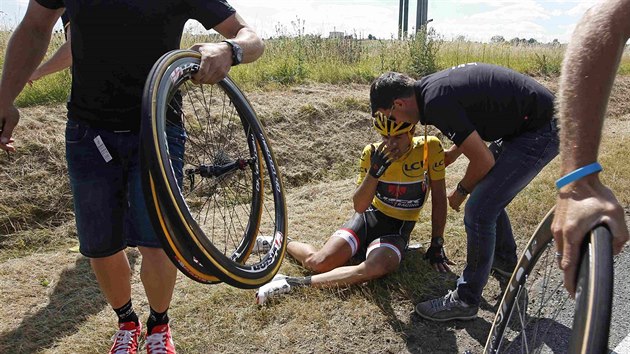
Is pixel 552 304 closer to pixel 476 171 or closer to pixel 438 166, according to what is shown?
pixel 476 171

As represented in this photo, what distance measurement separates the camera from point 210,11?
2.79 m

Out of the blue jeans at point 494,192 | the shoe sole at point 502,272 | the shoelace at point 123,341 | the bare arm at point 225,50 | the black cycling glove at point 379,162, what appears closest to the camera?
the bare arm at point 225,50

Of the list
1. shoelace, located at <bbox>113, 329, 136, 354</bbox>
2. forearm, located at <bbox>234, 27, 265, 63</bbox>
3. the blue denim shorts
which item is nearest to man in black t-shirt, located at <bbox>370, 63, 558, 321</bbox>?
forearm, located at <bbox>234, 27, 265, 63</bbox>

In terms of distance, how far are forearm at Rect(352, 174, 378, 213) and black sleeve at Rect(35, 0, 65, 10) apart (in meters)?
2.27

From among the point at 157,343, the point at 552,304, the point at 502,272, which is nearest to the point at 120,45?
Result: the point at 157,343

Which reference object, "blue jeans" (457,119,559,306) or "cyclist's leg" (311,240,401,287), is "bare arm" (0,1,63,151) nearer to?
"cyclist's leg" (311,240,401,287)

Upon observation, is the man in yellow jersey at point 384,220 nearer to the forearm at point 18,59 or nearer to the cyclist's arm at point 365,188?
the cyclist's arm at point 365,188

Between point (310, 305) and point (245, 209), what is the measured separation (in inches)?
78.2

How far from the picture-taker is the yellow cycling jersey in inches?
171

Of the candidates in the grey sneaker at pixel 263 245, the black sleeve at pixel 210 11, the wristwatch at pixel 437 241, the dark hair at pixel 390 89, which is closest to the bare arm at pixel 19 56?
the black sleeve at pixel 210 11

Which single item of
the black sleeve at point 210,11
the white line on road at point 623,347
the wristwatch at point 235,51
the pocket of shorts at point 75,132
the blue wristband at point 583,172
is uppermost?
the black sleeve at point 210,11

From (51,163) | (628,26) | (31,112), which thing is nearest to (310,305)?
(628,26)

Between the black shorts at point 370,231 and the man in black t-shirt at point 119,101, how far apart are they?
1.80m

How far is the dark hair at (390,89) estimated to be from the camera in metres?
3.67
